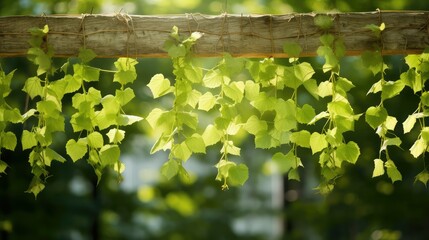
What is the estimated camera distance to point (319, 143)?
89.6 inches

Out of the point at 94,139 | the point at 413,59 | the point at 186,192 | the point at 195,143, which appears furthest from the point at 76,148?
the point at 186,192

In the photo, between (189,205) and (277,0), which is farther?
(189,205)

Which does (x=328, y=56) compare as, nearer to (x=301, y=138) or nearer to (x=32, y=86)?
(x=301, y=138)

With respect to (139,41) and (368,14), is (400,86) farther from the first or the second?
(139,41)

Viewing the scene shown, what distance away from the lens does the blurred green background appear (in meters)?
6.66

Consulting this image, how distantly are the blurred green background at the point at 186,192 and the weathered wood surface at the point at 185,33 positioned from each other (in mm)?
3428

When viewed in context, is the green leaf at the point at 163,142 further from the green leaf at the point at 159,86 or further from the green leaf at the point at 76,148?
the green leaf at the point at 76,148

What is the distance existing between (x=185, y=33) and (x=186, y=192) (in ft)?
23.9

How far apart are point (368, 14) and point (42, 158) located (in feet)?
4.07

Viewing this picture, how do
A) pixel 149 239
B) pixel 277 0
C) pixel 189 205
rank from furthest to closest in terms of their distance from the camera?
1. pixel 189 205
2. pixel 149 239
3. pixel 277 0

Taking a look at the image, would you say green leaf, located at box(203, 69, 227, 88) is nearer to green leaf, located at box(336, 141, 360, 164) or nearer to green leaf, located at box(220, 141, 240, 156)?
green leaf, located at box(220, 141, 240, 156)

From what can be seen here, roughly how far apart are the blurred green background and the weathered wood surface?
3428 millimetres

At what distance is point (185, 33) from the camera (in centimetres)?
227

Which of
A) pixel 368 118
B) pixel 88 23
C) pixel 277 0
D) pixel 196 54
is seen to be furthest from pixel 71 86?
pixel 277 0
